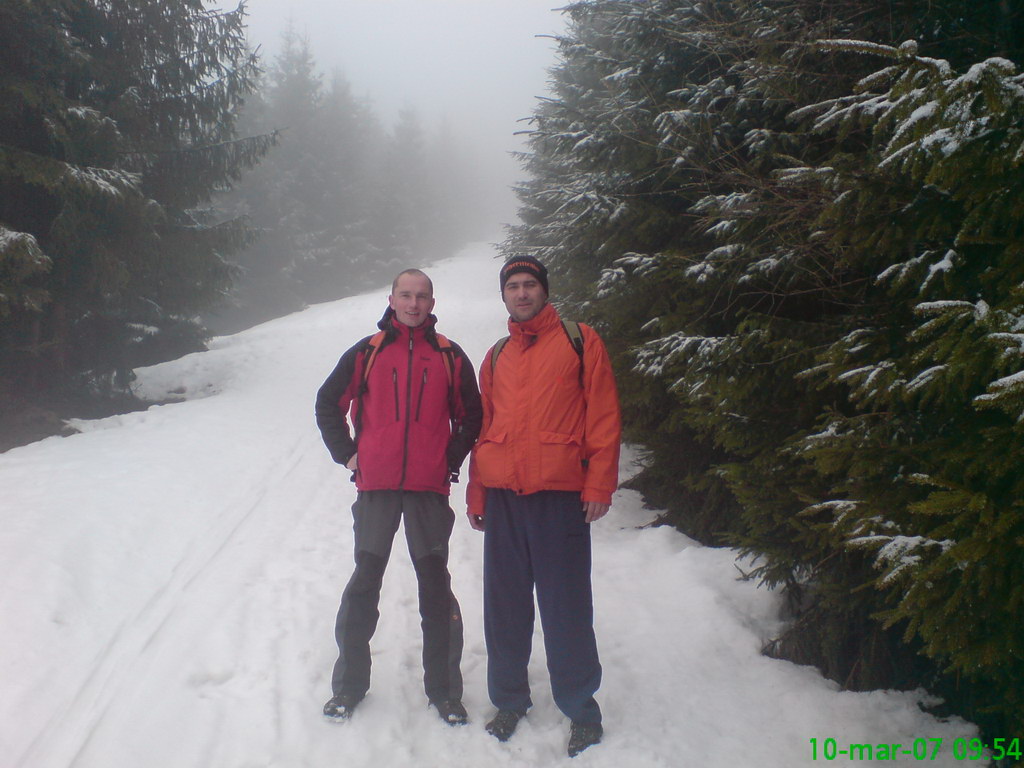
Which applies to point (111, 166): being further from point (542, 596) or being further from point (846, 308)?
point (846, 308)

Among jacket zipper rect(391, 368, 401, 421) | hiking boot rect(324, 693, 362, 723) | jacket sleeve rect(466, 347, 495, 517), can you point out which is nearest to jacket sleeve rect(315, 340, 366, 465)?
jacket zipper rect(391, 368, 401, 421)

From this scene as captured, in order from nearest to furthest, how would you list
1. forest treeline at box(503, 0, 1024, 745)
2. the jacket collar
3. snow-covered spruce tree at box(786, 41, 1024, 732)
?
snow-covered spruce tree at box(786, 41, 1024, 732) → forest treeline at box(503, 0, 1024, 745) → the jacket collar

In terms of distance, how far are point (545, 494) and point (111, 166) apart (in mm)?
9814

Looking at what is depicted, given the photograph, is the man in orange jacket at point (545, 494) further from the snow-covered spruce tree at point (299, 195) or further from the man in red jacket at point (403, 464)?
the snow-covered spruce tree at point (299, 195)

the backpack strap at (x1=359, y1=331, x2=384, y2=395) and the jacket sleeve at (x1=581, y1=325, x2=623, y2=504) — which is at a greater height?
the backpack strap at (x1=359, y1=331, x2=384, y2=395)

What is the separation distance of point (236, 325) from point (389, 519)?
2997cm

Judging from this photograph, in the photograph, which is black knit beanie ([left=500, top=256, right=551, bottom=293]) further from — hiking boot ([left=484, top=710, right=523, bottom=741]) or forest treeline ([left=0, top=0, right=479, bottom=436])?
forest treeline ([left=0, top=0, right=479, bottom=436])

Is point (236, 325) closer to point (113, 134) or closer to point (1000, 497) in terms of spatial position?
point (113, 134)

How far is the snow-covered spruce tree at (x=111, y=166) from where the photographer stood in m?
8.39

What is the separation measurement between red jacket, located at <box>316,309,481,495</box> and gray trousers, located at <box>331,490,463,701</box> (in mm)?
123

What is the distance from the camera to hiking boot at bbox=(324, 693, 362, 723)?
3.34 m

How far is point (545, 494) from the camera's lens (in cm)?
324

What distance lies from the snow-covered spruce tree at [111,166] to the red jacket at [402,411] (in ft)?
21.8

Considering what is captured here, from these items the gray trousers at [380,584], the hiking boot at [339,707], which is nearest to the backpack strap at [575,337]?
the gray trousers at [380,584]
